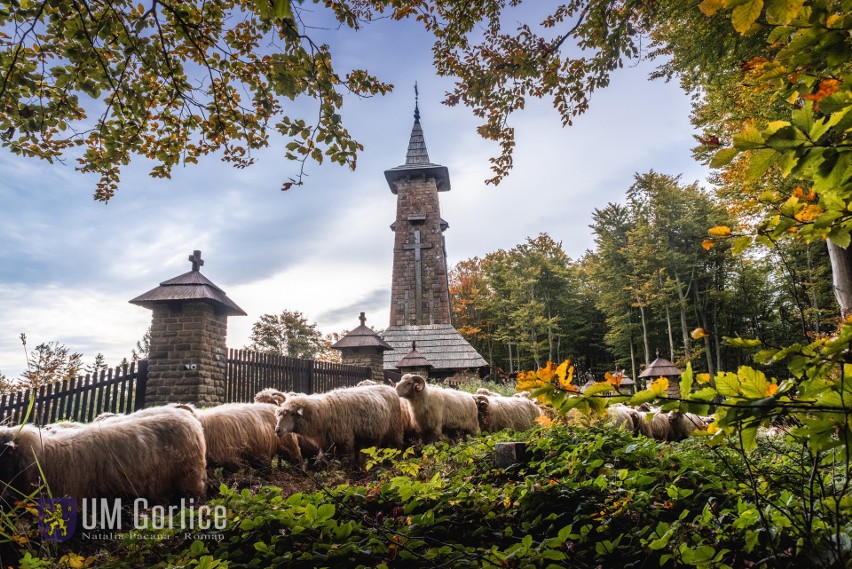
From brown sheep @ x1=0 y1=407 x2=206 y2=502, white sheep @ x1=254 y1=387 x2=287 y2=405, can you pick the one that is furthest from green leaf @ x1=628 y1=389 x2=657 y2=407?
white sheep @ x1=254 y1=387 x2=287 y2=405

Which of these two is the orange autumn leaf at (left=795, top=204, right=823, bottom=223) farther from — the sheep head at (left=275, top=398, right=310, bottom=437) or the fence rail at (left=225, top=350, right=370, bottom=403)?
the fence rail at (left=225, top=350, right=370, bottom=403)

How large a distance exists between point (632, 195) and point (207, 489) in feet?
116

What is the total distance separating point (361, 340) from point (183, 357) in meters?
7.89

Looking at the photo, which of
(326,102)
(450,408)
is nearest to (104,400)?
(450,408)

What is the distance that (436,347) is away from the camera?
2184 cm

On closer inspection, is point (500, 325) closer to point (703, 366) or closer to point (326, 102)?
point (703, 366)

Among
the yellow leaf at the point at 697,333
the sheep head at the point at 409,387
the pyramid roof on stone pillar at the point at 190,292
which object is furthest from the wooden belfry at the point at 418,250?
the yellow leaf at the point at 697,333

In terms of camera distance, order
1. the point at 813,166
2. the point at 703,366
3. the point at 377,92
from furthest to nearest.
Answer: the point at 703,366 < the point at 377,92 < the point at 813,166

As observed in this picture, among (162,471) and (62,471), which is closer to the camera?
(62,471)

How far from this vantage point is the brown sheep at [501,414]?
332 inches

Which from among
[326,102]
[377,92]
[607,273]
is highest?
[607,273]

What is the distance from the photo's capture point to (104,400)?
8539 millimetres

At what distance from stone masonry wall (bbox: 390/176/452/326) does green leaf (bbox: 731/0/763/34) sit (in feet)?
75.3

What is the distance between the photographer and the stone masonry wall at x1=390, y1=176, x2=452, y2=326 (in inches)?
959
